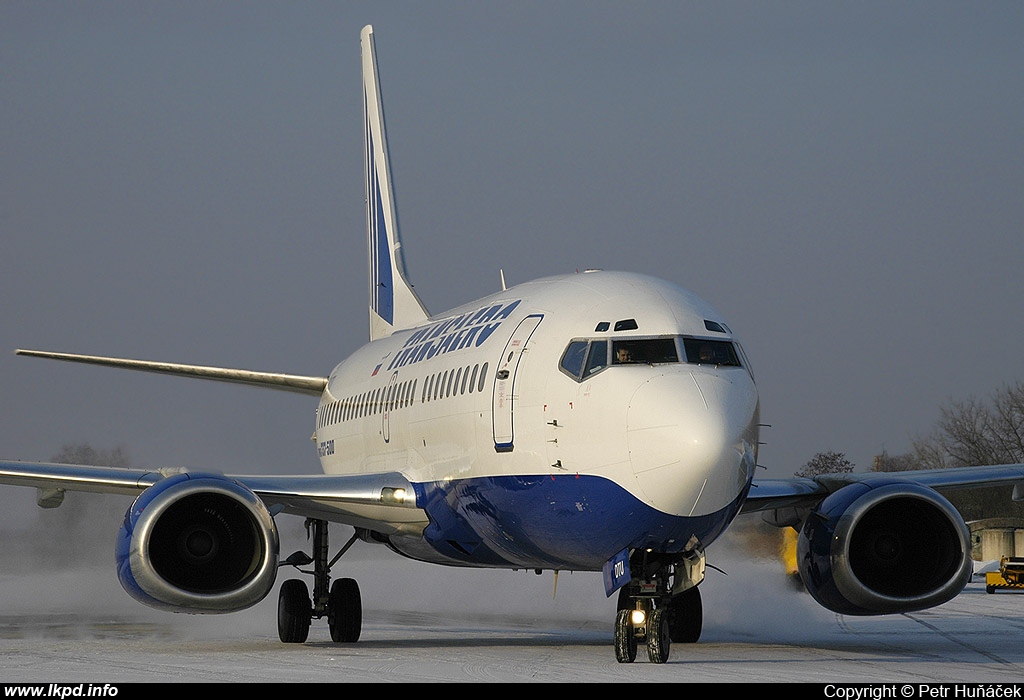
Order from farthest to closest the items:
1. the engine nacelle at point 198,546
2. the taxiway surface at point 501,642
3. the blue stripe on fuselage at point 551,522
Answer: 1. the engine nacelle at point 198,546
2. the blue stripe on fuselage at point 551,522
3. the taxiway surface at point 501,642

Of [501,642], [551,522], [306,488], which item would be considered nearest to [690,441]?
Result: [551,522]

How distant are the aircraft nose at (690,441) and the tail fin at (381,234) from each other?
35.0ft

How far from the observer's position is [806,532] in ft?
55.3

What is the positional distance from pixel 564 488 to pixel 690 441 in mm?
1651

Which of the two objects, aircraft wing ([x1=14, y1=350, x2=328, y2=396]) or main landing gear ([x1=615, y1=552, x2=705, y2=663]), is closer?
main landing gear ([x1=615, y1=552, x2=705, y2=663])


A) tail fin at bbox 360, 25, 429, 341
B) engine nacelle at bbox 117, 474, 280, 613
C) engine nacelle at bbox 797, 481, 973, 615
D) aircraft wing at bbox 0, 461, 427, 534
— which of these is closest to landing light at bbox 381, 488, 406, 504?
aircraft wing at bbox 0, 461, 427, 534

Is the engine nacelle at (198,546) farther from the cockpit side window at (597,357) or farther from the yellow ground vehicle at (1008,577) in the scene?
the yellow ground vehicle at (1008,577)

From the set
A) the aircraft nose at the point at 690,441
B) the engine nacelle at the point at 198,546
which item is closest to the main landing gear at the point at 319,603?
the engine nacelle at the point at 198,546

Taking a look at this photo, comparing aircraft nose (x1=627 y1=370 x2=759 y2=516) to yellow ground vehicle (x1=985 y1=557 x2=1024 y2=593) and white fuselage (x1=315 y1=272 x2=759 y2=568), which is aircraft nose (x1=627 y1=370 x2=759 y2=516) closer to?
white fuselage (x1=315 y1=272 x2=759 y2=568)

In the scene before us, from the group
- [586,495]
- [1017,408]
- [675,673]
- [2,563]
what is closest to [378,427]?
[586,495]

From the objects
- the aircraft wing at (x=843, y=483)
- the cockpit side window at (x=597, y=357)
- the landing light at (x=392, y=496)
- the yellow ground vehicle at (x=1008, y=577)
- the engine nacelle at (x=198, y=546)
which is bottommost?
the yellow ground vehicle at (x=1008, y=577)

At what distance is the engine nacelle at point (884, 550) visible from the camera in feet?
52.5

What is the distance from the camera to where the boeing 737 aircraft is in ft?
42.7

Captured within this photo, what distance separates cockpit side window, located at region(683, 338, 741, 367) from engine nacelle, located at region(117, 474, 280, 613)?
16.0ft
